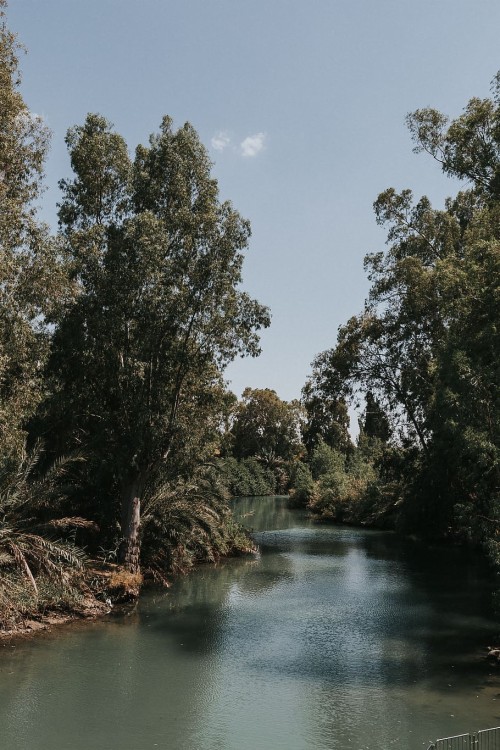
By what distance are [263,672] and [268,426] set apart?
65.6 m

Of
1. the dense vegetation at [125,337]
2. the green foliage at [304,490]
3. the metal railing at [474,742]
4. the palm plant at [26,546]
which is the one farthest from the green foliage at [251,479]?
the metal railing at [474,742]

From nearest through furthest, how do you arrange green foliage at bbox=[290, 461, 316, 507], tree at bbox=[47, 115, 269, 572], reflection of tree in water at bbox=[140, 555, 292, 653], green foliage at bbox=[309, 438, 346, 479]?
reflection of tree in water at bbox=[140, 555, 292, 653], tree at bbox=[47, 115, 269, 572], green foliage at bbox=[290, 461, 316, 507], green foliage at bbox=[309, 438, 346, 479]

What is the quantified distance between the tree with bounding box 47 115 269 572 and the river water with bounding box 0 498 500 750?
15.5 ft

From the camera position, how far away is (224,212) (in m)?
19.1

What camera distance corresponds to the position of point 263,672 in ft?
40.2

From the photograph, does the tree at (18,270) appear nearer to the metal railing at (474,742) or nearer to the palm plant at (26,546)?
the palm plant at (26,546)

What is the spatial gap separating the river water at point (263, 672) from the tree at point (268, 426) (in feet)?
A: 183

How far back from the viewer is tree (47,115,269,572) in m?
18.0

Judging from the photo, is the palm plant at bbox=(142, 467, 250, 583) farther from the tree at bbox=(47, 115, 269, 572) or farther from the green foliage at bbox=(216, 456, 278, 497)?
the green foliage at bbox=(216, 456, 278, 497)

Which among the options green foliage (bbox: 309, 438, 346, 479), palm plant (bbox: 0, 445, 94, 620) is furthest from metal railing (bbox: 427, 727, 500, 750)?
green foliage (bbox: 309, 438, 346, 479)

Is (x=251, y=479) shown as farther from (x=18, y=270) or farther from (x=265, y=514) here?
(x=18, y=270)

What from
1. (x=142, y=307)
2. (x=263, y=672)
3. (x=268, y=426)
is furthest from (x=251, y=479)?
(x=263, y=672)

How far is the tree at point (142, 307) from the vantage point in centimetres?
1798

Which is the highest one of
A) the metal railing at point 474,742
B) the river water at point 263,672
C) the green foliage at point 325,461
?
the green foliage at point 325,461
